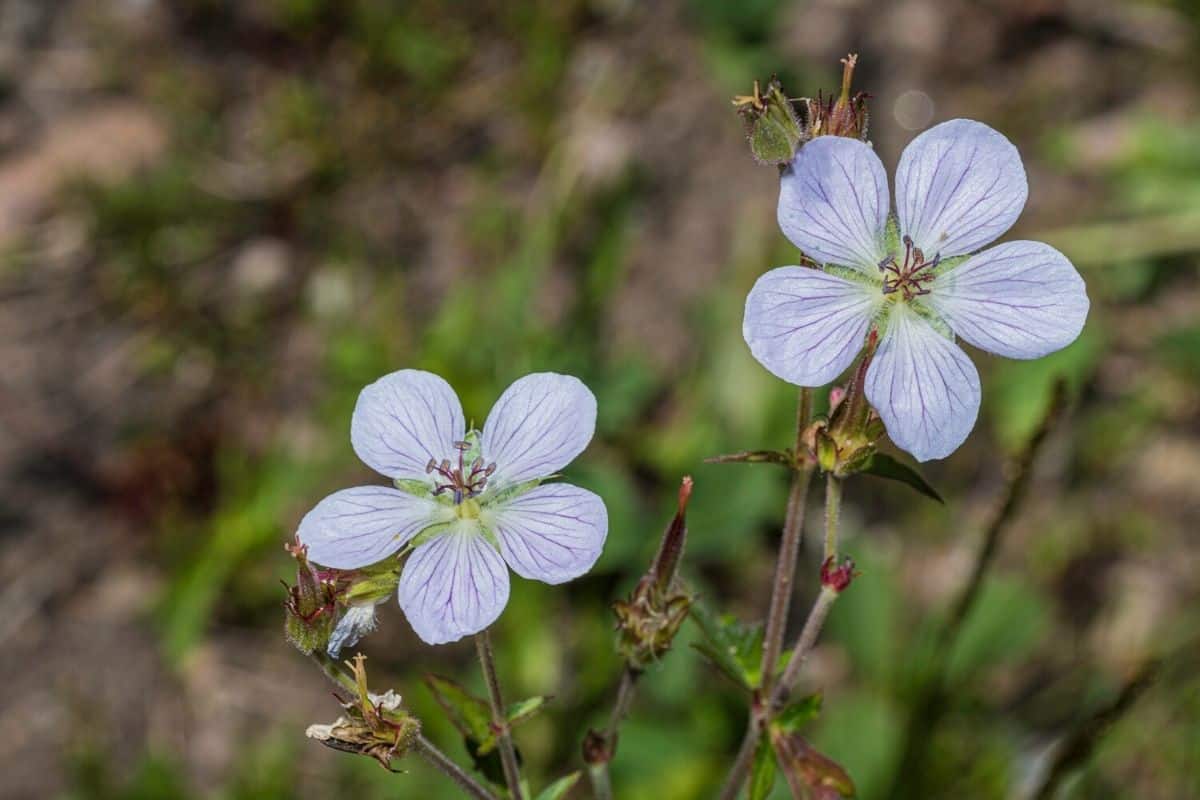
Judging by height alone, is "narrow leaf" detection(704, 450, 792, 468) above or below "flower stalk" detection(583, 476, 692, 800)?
above

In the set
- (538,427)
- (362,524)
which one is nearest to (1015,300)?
(538,427)

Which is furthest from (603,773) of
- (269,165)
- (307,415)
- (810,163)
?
(269,165)

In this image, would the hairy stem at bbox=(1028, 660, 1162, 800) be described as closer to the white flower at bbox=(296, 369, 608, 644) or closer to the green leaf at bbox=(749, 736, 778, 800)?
the green leaf at bbox=(749, 736, 778, 800)

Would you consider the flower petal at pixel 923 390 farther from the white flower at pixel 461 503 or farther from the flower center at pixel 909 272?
the white flower at pixel 461 503

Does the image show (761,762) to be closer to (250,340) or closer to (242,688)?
(242,688)

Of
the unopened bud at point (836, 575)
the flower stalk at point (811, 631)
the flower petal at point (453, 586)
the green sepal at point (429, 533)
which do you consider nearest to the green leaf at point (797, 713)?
the flower stalk at point (811, 631)

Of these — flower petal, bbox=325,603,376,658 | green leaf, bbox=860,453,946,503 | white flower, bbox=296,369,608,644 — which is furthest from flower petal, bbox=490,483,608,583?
green leaf, bbox=860,453,946,503
